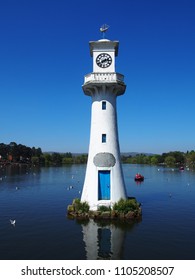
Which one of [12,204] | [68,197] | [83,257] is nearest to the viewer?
[83,257]

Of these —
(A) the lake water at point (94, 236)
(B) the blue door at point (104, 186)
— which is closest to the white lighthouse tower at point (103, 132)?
(B) the blue door at point (104, 186)

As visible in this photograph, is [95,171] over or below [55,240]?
over

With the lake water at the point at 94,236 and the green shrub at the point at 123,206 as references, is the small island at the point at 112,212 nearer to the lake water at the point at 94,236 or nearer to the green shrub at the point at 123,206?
the green shrub at the point at 123,206

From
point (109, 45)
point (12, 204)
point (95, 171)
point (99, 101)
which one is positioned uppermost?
point (109, 45)

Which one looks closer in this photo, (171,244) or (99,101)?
(171,244)

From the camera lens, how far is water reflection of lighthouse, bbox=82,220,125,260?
2200 cm

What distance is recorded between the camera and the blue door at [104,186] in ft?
107

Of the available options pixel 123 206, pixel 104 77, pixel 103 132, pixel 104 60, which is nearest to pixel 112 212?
pixel 123 206

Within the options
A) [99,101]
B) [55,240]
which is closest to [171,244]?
[55,240]

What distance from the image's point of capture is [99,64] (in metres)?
33.8

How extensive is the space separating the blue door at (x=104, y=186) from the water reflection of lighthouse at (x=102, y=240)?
3143mm

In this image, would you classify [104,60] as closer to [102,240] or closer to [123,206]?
Answer: [123,206]
